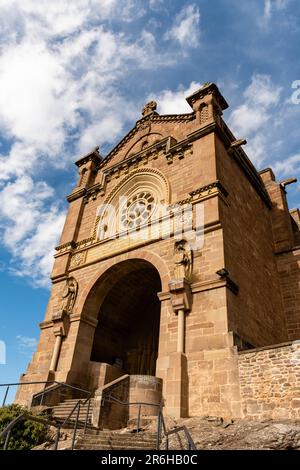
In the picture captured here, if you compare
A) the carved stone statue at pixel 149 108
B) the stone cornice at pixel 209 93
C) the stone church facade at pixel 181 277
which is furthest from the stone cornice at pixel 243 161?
the carved stone statue at pixel 149 108

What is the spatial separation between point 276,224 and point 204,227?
700 centimetres

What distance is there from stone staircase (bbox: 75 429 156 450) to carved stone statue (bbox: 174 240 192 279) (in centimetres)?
472

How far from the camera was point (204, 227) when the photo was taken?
1201 centimetres

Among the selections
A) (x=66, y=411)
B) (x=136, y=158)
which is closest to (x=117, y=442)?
(x=66, y=411)

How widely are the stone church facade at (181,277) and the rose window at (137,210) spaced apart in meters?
0.06

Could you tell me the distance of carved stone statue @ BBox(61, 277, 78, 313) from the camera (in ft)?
45.8

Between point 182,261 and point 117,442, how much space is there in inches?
222

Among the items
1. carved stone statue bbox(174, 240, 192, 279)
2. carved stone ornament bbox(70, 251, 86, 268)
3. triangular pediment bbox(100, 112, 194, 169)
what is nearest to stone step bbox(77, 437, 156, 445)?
carved stone statue bbox(174, 240, 192, 279)

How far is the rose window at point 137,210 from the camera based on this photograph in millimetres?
15070

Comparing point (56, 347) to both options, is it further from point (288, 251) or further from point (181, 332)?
point (288, 251)

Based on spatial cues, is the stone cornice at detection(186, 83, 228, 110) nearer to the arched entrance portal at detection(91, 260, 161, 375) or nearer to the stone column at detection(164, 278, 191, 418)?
the arched entrance portal at detection(91, 260, 161, 375)

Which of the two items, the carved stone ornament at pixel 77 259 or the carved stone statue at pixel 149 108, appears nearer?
the carved stone ornament at pixel 77 259

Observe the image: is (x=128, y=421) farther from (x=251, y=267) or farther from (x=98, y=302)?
(x=251, y=267)

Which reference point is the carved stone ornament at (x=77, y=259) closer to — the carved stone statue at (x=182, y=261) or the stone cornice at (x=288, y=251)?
the carved stone statue at (x=182, y=261)
